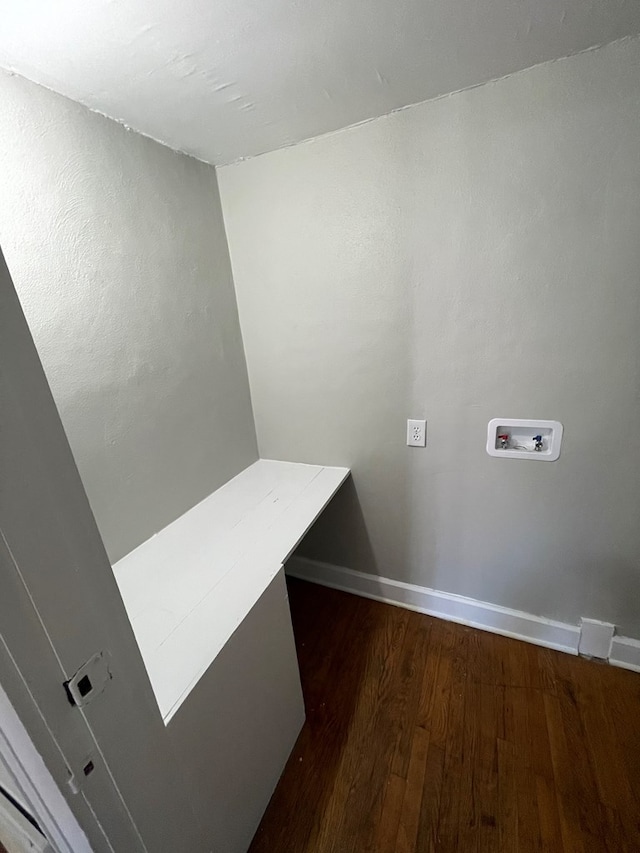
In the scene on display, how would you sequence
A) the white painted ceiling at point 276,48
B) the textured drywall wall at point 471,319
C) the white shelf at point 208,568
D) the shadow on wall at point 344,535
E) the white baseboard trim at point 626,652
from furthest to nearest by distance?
1. the shadow on wall at point 344,535
2. the white baseboard trim at point 626,652
3. the textured drywall wall at point 471,319
4. the white shelf at point 208,568
5. the white painted ceiling at point 276,48

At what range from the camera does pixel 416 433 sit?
4.60ft

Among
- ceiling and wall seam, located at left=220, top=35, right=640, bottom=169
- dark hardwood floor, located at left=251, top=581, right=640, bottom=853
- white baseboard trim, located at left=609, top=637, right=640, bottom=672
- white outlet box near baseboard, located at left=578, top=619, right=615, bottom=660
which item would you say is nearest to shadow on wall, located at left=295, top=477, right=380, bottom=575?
dark hardwood floor, located at left=251, top=581, right=640, bottom=853

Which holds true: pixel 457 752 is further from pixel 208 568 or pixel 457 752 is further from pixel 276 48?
pixel 276 48

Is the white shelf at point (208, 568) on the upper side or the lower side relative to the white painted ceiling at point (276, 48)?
lower

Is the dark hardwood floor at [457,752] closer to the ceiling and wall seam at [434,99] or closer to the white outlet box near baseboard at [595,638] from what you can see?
the white outlet box near baseboard at [595,638]

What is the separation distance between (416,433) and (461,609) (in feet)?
2.88

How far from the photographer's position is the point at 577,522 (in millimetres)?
1271

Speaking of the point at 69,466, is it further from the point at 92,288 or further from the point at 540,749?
the point at 540,749

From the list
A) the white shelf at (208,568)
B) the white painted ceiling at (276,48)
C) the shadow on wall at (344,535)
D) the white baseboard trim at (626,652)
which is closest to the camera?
the white painted ceiling at (276,48)

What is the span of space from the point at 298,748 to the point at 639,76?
2204 mm

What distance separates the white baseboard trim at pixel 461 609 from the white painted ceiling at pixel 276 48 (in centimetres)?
187

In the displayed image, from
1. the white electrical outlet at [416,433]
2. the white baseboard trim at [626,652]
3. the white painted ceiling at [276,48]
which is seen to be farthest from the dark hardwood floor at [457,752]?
the white painted ceiling at [276,48]

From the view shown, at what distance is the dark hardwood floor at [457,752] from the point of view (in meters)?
0.99

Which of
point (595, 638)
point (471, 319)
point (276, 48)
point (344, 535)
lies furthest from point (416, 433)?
point (276, 48)
